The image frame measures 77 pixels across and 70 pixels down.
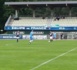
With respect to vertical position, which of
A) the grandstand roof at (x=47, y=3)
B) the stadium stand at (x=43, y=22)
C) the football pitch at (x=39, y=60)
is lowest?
the stadium stand at (x=43, y=22)

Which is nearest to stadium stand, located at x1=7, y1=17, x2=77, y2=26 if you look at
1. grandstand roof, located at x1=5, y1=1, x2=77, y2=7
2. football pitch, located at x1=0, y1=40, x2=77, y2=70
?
grandstand roof, located at x1=5, y1=1, x2=77, y2=7

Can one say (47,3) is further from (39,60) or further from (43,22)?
(39,60)

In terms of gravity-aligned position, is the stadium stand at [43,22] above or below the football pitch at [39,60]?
below

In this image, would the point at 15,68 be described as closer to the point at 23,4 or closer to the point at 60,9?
the point at 23,4

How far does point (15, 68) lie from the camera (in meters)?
17.4

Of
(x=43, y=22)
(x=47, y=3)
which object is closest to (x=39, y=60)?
(x=43, y=22)

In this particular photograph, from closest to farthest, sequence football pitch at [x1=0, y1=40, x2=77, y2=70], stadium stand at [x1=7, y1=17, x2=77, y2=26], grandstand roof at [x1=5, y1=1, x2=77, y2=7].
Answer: football pitch at [x1=0, y1=40, x2=77, y2=70] → stadium stand at [x1=7, y1=17, x2=77, y2=26] → grandstand roof at [x1=5, y1=1, x2=77, y2=7]

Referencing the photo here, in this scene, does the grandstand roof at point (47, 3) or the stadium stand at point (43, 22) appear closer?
the stadium stand at point (43, 22)

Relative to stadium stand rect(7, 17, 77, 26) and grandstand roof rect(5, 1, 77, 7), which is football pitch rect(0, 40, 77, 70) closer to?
stadium stand rect(7, 17, 77, 26)

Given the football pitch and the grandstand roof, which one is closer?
the football pitch

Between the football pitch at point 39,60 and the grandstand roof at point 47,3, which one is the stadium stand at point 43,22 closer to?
the grandstand roof at point 47,3

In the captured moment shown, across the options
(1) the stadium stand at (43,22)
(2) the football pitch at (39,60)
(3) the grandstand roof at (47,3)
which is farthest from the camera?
(3) the grandstand roof at (47,3)

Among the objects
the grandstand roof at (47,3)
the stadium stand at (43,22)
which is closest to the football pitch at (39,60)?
the stadium stand at (43,22)

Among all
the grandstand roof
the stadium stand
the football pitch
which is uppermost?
the grandstand roof
